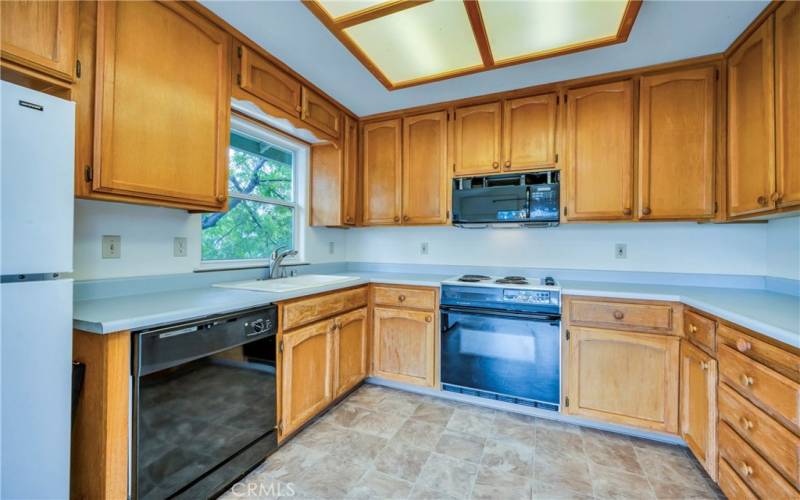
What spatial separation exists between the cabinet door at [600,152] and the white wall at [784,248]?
78 cm

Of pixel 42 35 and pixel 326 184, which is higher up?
pixel 42 35

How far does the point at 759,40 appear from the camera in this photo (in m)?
1.67

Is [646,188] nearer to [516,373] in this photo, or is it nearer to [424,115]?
[516,373]

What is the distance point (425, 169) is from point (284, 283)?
1.45 meters

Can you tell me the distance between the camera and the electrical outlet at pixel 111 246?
1.55m

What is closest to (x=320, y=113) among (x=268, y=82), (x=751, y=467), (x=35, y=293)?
(x=268, y=82)

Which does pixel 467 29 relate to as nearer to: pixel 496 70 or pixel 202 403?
pixel 496 70

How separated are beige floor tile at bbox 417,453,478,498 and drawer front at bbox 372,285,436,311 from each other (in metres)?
0.99

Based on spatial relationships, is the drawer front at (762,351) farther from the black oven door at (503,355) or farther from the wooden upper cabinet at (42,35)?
the wooden upper cabinet at (42,35)

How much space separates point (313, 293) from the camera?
6.63 feet

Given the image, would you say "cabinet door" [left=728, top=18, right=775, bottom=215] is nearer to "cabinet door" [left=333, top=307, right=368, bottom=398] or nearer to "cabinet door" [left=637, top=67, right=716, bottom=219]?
"cabinet door" [left=637, top=67, right=716, bottom=219]

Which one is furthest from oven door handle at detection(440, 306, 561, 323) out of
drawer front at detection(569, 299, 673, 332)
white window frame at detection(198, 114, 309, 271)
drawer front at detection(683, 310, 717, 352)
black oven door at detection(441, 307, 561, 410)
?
white window frame at detection(198, 114, 309, 271)

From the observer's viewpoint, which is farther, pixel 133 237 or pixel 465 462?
pixel 465 462
